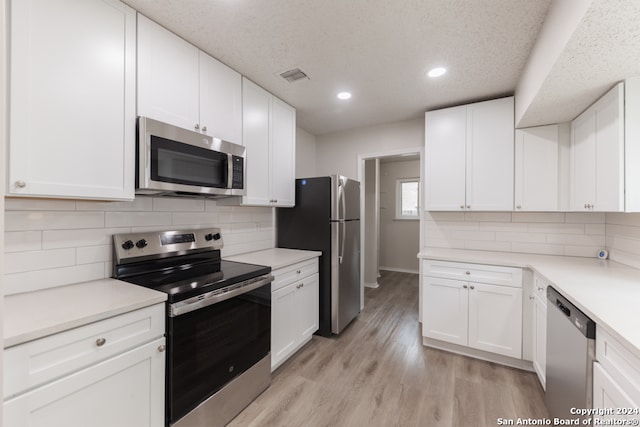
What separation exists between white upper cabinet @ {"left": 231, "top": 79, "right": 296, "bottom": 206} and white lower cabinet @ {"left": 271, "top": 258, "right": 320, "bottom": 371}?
69 cm

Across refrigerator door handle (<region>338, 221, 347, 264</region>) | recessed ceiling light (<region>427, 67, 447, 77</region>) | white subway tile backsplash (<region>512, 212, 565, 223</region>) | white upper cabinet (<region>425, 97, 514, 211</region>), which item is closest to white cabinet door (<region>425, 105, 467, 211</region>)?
white upper cabinet (<region>425, 97, 514, 211</region>)

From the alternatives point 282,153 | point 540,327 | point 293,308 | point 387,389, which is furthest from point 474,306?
point 282,153

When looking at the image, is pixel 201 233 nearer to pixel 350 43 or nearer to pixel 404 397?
pixel 350 43

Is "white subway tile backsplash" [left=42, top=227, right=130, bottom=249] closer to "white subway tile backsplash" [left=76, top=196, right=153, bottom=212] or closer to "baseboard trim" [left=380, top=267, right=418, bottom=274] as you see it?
"white subway tile backsplash" [left=76, top=196, right=153, bottom=212]

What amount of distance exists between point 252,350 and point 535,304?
7.06 feet

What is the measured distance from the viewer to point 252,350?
6.17ft

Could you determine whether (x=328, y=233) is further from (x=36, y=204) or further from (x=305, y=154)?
(x=36, y=204)

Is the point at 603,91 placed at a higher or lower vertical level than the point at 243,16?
lower

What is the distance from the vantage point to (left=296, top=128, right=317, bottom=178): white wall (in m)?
3.60

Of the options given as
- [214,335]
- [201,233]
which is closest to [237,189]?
[201,233]

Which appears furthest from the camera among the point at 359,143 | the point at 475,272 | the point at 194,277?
the point at 359,143

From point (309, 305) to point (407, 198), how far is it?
385cm

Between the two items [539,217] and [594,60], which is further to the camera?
[539,217]

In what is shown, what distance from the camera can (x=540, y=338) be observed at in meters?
2.00
